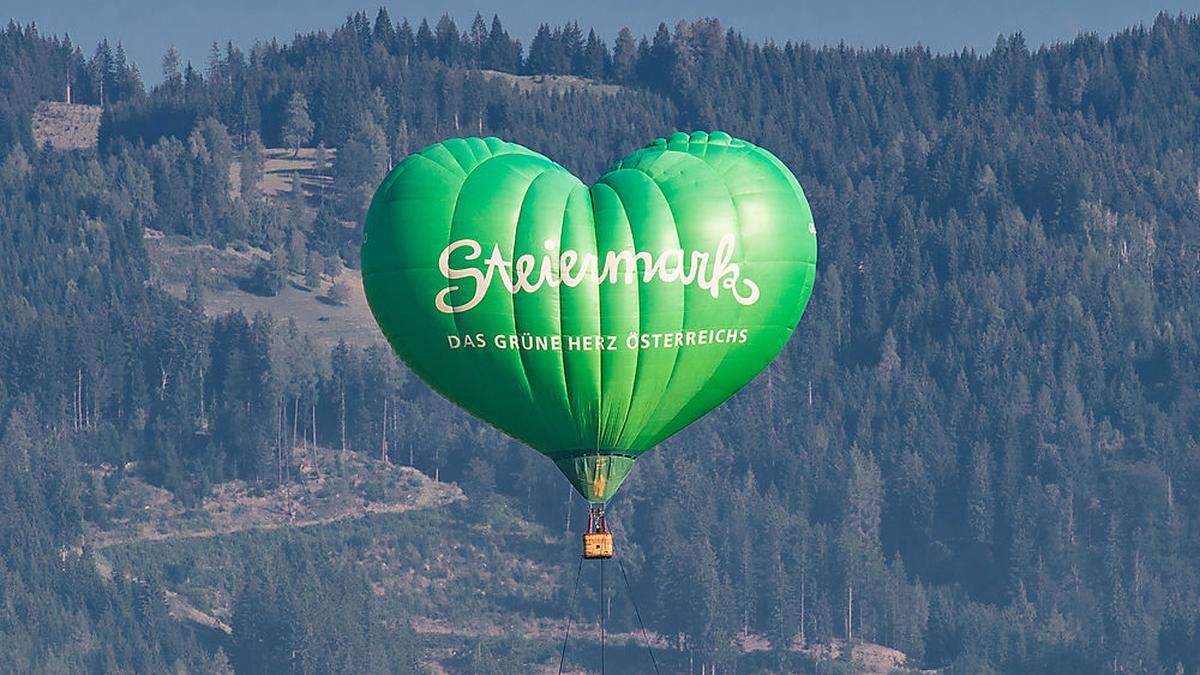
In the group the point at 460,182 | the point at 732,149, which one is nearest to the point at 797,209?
the point at 732,149

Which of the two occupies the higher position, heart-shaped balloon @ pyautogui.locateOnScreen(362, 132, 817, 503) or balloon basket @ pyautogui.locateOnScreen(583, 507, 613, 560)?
heart-shaped balloon @ pyautogui.locateOnScreen(362, 132, 817, 503)

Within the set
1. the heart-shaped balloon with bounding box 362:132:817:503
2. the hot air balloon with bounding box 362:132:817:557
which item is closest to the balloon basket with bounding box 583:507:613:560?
the hot air balloon with bounding box 362:132:817:557

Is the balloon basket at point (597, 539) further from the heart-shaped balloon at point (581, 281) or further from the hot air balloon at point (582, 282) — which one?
the heart-shaped balloon at point (581, 281)

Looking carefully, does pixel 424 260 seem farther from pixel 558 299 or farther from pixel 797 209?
pixel 797 209

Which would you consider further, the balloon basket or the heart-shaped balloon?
the heart-shaped balloon

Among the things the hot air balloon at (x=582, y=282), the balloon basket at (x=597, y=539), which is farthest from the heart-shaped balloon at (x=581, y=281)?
the balloon basket at (x=597, y=539)

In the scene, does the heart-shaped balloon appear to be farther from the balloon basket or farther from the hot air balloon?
the balloon basket

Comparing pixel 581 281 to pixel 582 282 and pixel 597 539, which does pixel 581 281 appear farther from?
pixel 597 539
